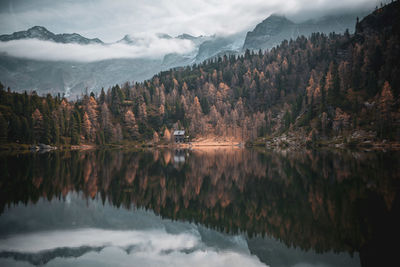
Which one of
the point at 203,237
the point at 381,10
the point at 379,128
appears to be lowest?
the point at 203,237

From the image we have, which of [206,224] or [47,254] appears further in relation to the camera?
[206,224]

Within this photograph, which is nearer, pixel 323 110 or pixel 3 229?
pixel 3 229

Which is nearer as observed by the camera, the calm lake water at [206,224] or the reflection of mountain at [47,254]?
the reflection of mountain at [47,254]

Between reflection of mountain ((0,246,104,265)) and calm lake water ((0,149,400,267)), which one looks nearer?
reflection of mountain ((0,246,104,265))

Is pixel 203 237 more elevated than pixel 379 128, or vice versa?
pixel 379 128


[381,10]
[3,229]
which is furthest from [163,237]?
[381,10]

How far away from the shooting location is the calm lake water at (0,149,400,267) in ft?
54.9

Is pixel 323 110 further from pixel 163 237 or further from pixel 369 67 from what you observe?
pixel 163 237

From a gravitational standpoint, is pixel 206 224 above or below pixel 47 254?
below

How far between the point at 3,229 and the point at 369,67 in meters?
171

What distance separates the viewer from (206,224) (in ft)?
78.8

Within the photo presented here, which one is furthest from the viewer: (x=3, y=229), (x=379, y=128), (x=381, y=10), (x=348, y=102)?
(x=381, y=10)

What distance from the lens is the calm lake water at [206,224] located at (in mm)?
16734

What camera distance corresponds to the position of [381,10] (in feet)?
610
